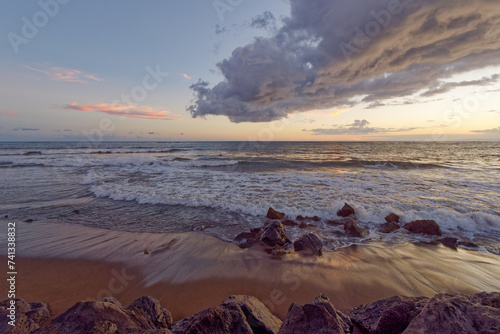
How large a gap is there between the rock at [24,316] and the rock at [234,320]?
2021mm

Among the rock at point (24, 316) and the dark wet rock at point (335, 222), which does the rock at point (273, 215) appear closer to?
the dark wet rock at point (335, 222)

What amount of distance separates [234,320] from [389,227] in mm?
6855

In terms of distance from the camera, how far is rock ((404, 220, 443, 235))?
6812 mm

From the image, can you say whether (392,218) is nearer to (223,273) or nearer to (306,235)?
(306,235)

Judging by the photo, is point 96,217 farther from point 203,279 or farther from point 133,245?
point 203,279

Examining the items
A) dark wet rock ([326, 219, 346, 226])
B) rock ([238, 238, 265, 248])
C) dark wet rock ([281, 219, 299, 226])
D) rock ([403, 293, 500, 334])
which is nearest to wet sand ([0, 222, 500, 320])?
rock ([238, 238, 265, 248])

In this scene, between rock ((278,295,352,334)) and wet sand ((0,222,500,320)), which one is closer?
rock ((278,295,352,334))

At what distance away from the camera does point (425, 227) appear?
22.7 feet

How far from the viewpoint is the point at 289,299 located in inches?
159

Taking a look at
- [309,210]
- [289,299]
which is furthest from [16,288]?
[309,210]

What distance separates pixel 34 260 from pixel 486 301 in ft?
30.0

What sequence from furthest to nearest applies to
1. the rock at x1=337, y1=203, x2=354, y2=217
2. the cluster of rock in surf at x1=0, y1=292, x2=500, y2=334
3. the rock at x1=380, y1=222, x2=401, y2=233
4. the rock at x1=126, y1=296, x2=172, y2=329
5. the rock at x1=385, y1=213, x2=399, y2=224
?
1. the rock at x1=337, y1=203, x2=354, y2=217
2. the rock at x1=385, y1=213, x2=399, y2=224
3. the rock at x1=380, y1=222, x2=401, y2=233
4. the rock at x1=126, y1=296, x2=172, y2=329
5. the cluster of rock in surf at x1=0, y1=292, x2=500, y2=334

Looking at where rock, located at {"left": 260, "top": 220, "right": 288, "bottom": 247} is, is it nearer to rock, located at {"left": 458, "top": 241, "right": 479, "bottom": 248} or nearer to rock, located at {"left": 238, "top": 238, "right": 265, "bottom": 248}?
rock, located at {"left": 238, "top": 238, "right": 265, "bottom": 248}

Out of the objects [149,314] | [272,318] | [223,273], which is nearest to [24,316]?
[149,314]
